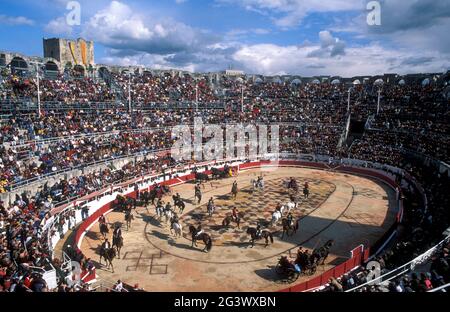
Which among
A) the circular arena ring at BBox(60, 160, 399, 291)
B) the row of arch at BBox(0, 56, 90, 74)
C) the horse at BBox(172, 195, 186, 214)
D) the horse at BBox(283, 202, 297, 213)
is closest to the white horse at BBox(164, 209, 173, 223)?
the circular arena ring at BBox(60, 160, 399, 291)

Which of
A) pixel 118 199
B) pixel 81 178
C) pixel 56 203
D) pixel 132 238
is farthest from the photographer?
pixel 81 178

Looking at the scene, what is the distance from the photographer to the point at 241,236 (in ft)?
65.9

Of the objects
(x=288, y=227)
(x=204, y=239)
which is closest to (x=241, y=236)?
(x=288, y=227)

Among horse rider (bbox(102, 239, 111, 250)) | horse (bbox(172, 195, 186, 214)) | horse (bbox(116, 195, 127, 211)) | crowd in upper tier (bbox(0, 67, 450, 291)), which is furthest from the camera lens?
horse (bbox(116, 195, 127, 211))

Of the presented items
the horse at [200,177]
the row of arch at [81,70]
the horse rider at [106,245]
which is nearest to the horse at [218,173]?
the horse at [200,177]

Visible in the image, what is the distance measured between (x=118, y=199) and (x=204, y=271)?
35.3 feet

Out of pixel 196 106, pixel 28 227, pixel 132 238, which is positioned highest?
pixel 196 106

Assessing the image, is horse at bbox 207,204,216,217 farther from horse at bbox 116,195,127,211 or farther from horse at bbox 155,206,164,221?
horse at bbox 116,195,127,211

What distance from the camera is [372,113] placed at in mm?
51781

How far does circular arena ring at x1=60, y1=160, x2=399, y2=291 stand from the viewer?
15.3 meters

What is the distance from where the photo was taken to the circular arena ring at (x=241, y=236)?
15.3 m
